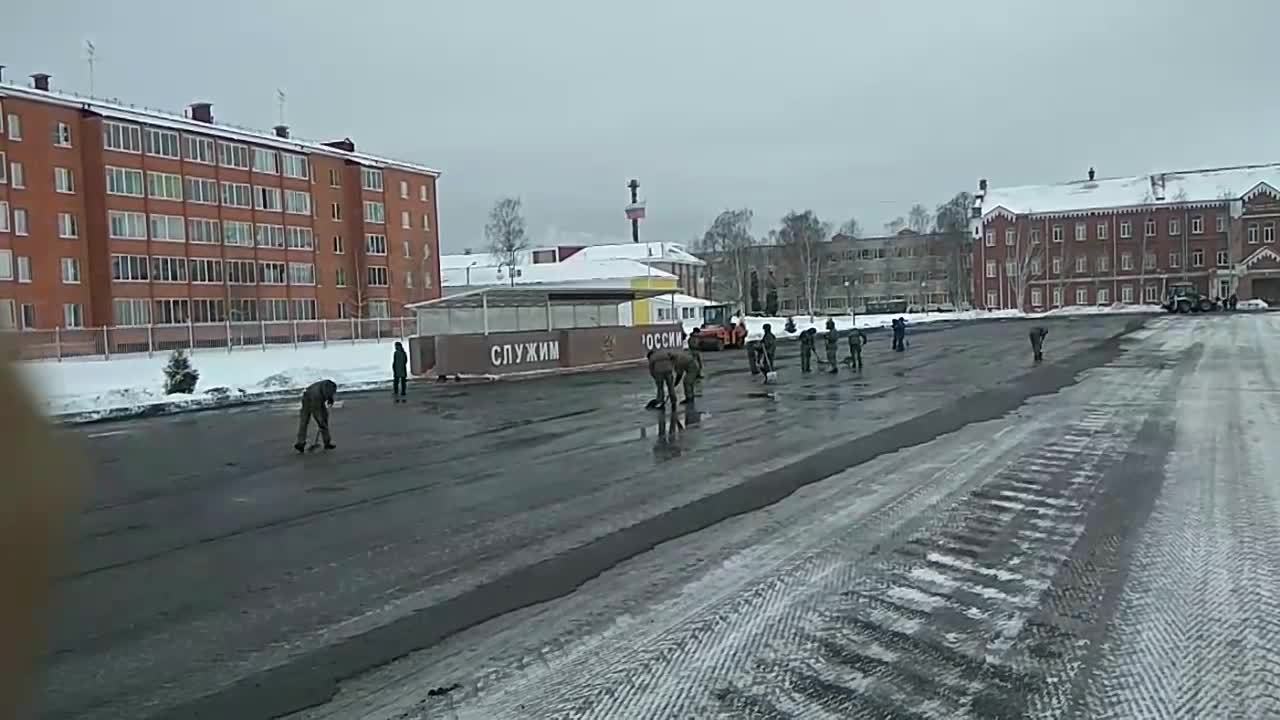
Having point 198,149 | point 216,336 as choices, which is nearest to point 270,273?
point 198,149

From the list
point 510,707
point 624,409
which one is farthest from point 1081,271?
point 510,707

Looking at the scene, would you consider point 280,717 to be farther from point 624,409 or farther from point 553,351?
point 553,351

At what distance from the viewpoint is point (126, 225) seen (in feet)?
186

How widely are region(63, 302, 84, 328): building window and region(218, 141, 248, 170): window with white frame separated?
41.4 ft

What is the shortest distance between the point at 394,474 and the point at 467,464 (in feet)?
3.41

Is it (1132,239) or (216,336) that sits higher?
(1132,239)

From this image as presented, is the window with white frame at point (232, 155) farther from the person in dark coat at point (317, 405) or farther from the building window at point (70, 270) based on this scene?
the person in dark coat at point (317, 405)

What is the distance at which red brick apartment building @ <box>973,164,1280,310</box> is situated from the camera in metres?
100

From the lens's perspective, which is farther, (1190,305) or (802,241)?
(802,241)

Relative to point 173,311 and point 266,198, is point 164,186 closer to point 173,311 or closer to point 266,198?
point 173,311

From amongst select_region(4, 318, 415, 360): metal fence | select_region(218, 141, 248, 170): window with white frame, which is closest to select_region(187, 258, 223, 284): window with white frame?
select_region(218, 141, 248, 170): window with white frame

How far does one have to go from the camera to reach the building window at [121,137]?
55.5 metres

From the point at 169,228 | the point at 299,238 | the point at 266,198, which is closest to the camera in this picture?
the point at 169,228

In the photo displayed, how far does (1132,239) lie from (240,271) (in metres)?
84.6
